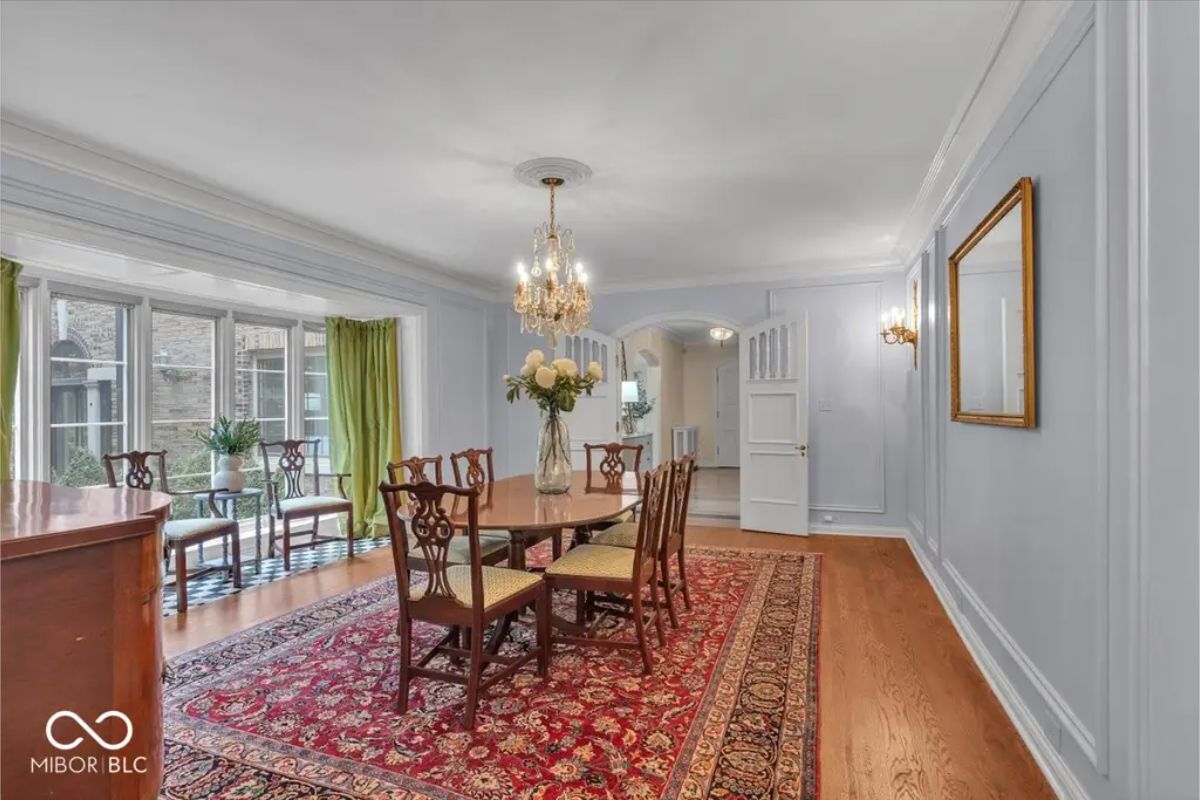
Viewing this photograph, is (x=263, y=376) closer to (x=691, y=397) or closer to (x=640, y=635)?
(x=640, y=635)

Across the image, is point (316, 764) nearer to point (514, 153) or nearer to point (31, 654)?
point (31, 654)

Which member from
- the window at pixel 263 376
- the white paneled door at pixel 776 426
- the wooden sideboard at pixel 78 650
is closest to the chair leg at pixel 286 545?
the window at pixel 263 376

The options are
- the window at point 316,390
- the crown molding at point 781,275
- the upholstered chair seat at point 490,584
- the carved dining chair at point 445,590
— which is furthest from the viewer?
the window at point 316,390

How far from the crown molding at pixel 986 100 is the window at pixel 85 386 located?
18.4ft

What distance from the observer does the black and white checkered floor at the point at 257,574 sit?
385cm

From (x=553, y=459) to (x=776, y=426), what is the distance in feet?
9.46

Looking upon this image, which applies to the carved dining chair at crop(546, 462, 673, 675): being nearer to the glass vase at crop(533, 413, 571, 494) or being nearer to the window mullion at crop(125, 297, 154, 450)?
the glass vase at crop(533, 413, 571, 494)

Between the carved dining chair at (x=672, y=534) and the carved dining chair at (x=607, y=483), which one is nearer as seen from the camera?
the carved dining chair at (x=672, y=534)

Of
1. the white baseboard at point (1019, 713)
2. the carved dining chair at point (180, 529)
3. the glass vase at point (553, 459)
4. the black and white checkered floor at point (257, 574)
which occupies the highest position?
the glass vase at point (553, 459)

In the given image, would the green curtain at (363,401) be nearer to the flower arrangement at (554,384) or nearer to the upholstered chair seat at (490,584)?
the flower arrangement at (554,384)

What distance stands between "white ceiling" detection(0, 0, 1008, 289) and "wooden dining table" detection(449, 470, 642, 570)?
70.5 inches

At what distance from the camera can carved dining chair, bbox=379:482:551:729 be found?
2207mm

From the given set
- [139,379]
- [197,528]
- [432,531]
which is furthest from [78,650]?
[139,379]

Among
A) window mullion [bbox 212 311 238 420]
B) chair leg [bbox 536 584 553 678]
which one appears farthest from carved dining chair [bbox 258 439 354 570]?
chair leg [bbox 536 584 553 678]
